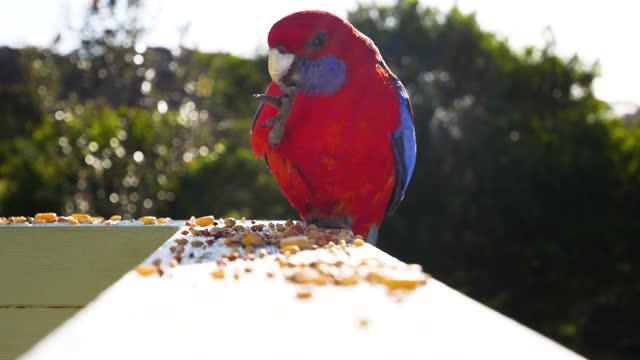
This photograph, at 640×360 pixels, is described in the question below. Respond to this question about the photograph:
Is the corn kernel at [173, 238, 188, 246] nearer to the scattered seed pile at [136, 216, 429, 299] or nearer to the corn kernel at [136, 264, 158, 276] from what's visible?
the scattered seed pile at [136, 216, 429, 299]

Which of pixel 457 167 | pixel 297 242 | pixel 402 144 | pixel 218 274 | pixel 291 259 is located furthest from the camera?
pixel 457 167

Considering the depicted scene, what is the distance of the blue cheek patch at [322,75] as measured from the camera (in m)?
2.24

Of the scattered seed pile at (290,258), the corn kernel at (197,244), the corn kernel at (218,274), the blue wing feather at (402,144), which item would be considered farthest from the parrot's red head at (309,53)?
the corn kernel at (218,274)

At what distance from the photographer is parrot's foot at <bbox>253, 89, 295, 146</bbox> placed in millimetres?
2266

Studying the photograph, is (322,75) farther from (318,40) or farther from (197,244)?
(197,244)

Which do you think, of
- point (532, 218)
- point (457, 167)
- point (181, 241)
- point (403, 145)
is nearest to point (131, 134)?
point (457, 167)

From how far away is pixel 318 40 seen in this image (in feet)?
7.51

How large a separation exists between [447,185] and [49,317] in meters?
6.16

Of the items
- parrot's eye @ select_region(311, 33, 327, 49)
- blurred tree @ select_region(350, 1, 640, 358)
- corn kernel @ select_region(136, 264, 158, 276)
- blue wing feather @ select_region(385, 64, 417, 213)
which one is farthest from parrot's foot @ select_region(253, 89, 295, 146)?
blurred tree @ select_region(350, 1, 640, 358)

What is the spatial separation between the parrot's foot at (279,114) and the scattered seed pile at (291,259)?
1.62 feet

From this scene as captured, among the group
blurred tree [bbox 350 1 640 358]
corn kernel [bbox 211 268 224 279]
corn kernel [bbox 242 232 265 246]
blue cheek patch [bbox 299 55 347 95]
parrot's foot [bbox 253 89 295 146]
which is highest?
Answer: blue cheek patch [bbox 299 55 347 95]

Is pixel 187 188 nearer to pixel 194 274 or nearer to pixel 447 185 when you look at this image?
pixel 447 185

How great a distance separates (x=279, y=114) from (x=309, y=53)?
24 cm

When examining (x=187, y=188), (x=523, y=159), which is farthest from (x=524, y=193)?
(x=187, y=188)
